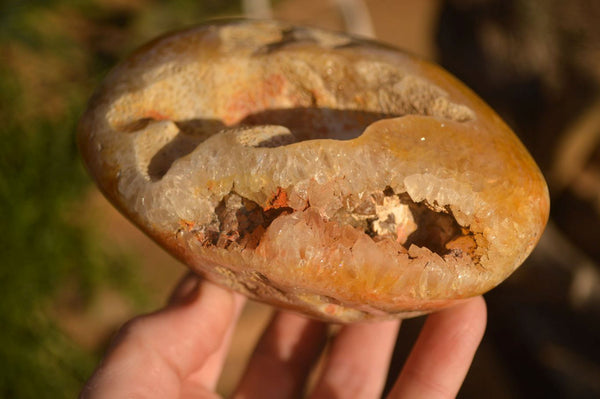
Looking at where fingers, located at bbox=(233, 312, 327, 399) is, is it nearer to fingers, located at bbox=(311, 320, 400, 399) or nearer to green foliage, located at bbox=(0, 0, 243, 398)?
fingers, located at bbox=(311, 320, 400, 399)

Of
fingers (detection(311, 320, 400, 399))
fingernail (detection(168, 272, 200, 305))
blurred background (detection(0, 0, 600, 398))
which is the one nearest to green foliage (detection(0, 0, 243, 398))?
blurred background (detection(0, 0, 600, 398))

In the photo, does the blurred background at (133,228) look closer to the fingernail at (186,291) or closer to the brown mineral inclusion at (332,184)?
the fingernail at (186,291)

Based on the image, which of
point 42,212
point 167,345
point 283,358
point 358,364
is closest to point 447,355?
point 358,364

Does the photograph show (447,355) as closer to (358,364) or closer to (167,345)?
(358,364)

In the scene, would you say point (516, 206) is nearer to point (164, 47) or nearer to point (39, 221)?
point (164, 47)

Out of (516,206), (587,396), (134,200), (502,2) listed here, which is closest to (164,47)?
(134,200)

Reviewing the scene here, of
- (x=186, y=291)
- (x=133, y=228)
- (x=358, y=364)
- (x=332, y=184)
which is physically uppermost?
(x=332, y=184)
